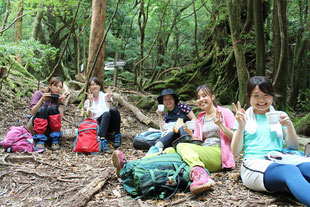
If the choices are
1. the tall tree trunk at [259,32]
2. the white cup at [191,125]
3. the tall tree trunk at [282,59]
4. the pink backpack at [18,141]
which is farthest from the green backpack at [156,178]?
the tall tree trunk at [282,59]

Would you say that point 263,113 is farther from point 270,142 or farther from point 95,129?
point 95,129

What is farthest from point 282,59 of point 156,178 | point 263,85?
point 156,178

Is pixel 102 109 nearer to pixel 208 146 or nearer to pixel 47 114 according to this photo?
pixel 47 114

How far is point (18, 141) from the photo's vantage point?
3869mm

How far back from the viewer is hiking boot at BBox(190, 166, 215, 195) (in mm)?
2389

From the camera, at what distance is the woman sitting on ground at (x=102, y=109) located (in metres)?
4.63

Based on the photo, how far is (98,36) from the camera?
6832 mm

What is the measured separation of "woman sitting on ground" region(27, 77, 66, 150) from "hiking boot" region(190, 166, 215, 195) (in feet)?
9.03

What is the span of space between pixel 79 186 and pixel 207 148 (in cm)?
153

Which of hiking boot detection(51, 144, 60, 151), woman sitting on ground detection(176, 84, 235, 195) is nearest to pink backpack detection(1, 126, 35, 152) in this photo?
hiking boot detection(51, 144, 60, 151)

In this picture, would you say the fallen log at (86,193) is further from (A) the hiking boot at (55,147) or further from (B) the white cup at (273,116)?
(B) the white cup at (273,116)

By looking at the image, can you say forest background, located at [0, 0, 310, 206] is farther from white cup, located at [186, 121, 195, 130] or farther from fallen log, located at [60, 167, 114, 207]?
white cup, located at [186, 121, 195, 130]

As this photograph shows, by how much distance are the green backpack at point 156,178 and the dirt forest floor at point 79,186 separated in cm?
8

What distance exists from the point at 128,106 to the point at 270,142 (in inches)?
200
